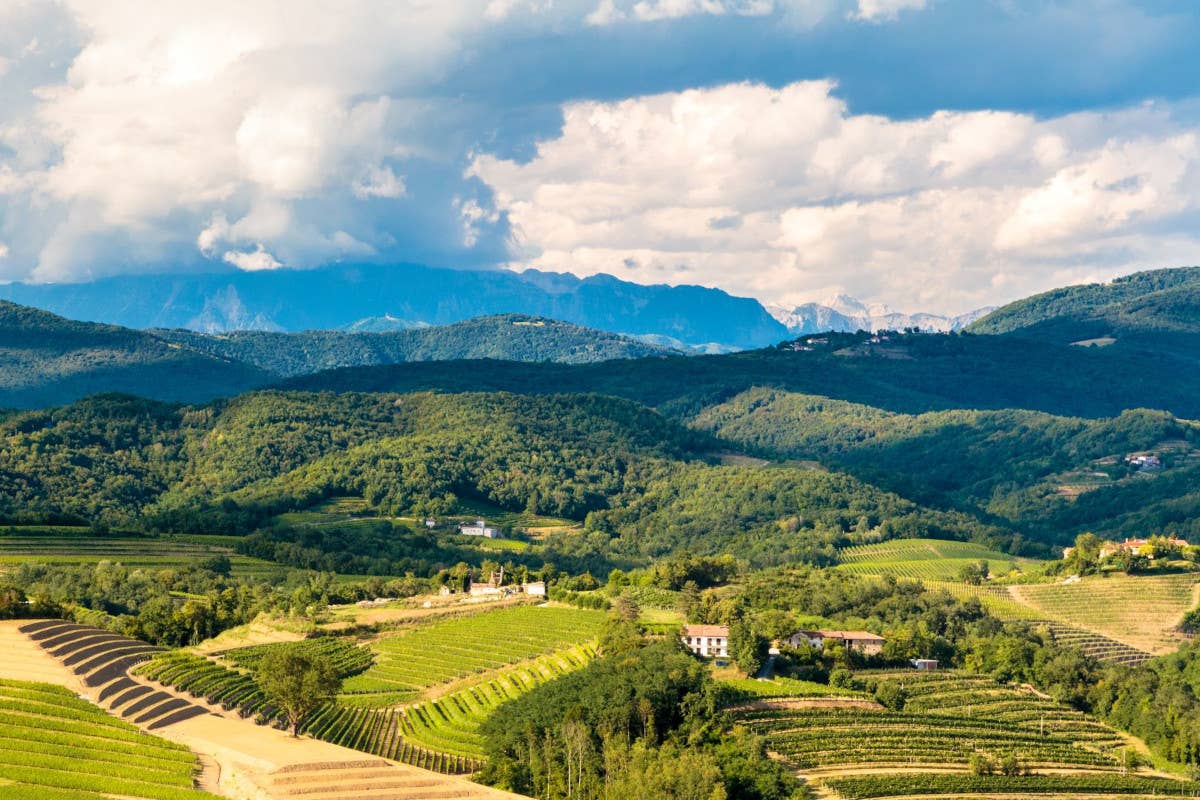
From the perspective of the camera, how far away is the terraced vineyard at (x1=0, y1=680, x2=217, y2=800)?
142ft

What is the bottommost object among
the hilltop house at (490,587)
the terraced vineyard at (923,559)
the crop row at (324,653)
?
the crop row at (324,653)

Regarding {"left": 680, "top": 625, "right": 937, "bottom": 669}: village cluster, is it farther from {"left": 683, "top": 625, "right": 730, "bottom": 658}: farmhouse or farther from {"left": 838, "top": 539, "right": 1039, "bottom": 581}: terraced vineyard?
{"left": 838, "top": 539, "right": 1039, "bottom": 581}: terraced vineyard

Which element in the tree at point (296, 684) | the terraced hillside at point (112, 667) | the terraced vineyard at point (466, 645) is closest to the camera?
the terraced hillside at point (112, 667)

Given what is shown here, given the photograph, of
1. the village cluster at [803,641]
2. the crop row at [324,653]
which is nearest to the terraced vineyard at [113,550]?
the crop row at [324,653]

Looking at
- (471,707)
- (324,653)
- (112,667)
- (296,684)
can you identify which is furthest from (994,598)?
(112,667)

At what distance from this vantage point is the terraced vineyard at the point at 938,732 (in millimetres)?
66125

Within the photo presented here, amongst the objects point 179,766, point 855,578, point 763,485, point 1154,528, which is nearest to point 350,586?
point 855,578

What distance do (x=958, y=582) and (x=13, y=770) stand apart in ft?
300

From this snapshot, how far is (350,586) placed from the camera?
100 m

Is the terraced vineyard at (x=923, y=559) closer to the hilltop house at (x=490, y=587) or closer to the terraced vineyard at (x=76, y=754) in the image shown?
the hilltop house at (x=490, y=587)

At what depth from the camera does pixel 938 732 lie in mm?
71000

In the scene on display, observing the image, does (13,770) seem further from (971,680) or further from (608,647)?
(971,680)

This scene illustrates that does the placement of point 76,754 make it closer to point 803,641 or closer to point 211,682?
point 211,682

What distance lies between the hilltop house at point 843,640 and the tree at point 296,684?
106 ft
